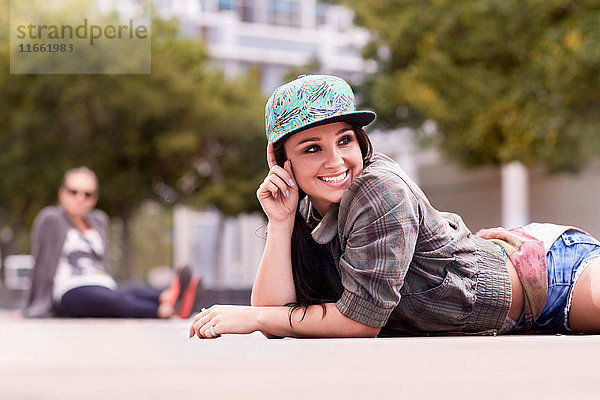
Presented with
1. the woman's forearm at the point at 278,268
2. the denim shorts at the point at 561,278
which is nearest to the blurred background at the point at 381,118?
the denim shorts at the point at 561,278

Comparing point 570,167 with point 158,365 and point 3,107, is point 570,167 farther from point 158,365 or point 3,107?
point 158,365

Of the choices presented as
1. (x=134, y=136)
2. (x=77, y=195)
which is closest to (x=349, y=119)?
(x=77, y=195)

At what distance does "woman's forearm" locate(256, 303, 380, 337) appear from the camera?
2393 millimetres

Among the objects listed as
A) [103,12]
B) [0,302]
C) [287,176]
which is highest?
[103,12]

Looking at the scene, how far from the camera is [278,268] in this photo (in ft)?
8.52

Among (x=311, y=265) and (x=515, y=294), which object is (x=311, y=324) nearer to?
(x=311, y=265)

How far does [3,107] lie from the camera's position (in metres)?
15.1

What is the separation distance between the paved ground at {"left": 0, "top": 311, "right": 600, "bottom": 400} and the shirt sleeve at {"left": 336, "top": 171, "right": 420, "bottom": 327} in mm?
189

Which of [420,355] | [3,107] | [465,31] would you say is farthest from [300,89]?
[3,107]

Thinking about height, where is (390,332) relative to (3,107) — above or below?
below

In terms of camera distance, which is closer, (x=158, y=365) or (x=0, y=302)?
(x=158, y=365)

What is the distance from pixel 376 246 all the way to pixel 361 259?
0.20ft

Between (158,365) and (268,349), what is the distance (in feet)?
1.38

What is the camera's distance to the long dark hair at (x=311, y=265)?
2600 millimetres
